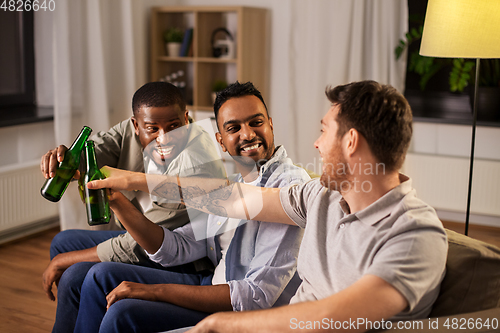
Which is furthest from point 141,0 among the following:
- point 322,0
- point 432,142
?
point 432,142

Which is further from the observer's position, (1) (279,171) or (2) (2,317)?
(2) (2,317)

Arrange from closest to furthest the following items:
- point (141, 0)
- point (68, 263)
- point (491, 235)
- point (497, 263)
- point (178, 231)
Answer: point (497, 263), point (178, 231), point (68, 263), point (491, 235), point (141, 0)

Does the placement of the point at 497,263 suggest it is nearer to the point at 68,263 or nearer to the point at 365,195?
the point at 365,195

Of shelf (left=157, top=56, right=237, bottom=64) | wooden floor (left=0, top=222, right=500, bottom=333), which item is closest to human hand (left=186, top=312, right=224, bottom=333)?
wooden floor (left=0, top=222, right=500, bottom=333)

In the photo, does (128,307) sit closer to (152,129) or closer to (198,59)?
(152,129)

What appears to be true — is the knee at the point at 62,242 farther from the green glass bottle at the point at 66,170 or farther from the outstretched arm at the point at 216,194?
the outstretched arm at the point at 216,194

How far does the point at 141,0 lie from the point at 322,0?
4.61ft

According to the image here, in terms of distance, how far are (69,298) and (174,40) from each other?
277 cm

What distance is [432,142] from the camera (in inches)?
136

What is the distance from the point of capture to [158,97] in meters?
1.38

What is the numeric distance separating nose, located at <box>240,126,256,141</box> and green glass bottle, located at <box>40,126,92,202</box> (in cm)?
41

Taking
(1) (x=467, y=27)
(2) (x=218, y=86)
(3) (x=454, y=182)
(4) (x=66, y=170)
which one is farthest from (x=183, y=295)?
(2) (x=218, y=86)

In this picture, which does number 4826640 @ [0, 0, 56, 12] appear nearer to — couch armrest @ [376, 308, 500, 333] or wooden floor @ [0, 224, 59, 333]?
wooden floor @ [0, 224, 59, 333]

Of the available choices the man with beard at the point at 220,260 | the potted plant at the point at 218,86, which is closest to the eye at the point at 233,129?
the man with beard at the point at 220,260
